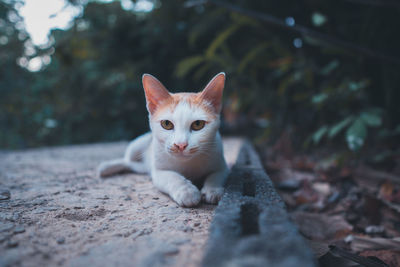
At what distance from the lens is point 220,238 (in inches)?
24.9

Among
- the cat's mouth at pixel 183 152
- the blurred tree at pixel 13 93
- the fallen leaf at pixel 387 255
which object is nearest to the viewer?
the fallen leaf at pixel 387 255

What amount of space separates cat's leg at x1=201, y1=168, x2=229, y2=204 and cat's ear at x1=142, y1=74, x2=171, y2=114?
48cm

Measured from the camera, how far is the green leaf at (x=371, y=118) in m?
1.56

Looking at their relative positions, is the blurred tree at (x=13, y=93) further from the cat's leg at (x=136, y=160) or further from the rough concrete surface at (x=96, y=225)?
the cat's leg at (x=136, y=160)

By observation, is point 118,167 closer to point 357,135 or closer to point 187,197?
point 187,197

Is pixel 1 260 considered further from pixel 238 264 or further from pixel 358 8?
pixel 358 8

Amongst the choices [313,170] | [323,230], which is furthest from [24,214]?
[313,170]

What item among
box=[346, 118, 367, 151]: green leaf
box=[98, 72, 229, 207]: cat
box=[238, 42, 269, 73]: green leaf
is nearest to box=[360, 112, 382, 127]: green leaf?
box=[346, 118, 367, 151]: green leaf

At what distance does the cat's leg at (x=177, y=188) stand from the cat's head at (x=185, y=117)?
0.13 metres

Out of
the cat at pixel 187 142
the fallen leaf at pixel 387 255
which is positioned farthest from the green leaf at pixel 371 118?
the cat at pixel 187 142

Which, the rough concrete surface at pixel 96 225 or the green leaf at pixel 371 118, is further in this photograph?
the green leaf at pixel 371 118

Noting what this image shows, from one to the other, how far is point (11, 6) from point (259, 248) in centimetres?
232

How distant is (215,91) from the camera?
1.24 m

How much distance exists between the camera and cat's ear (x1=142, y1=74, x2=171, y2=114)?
4.06ft
